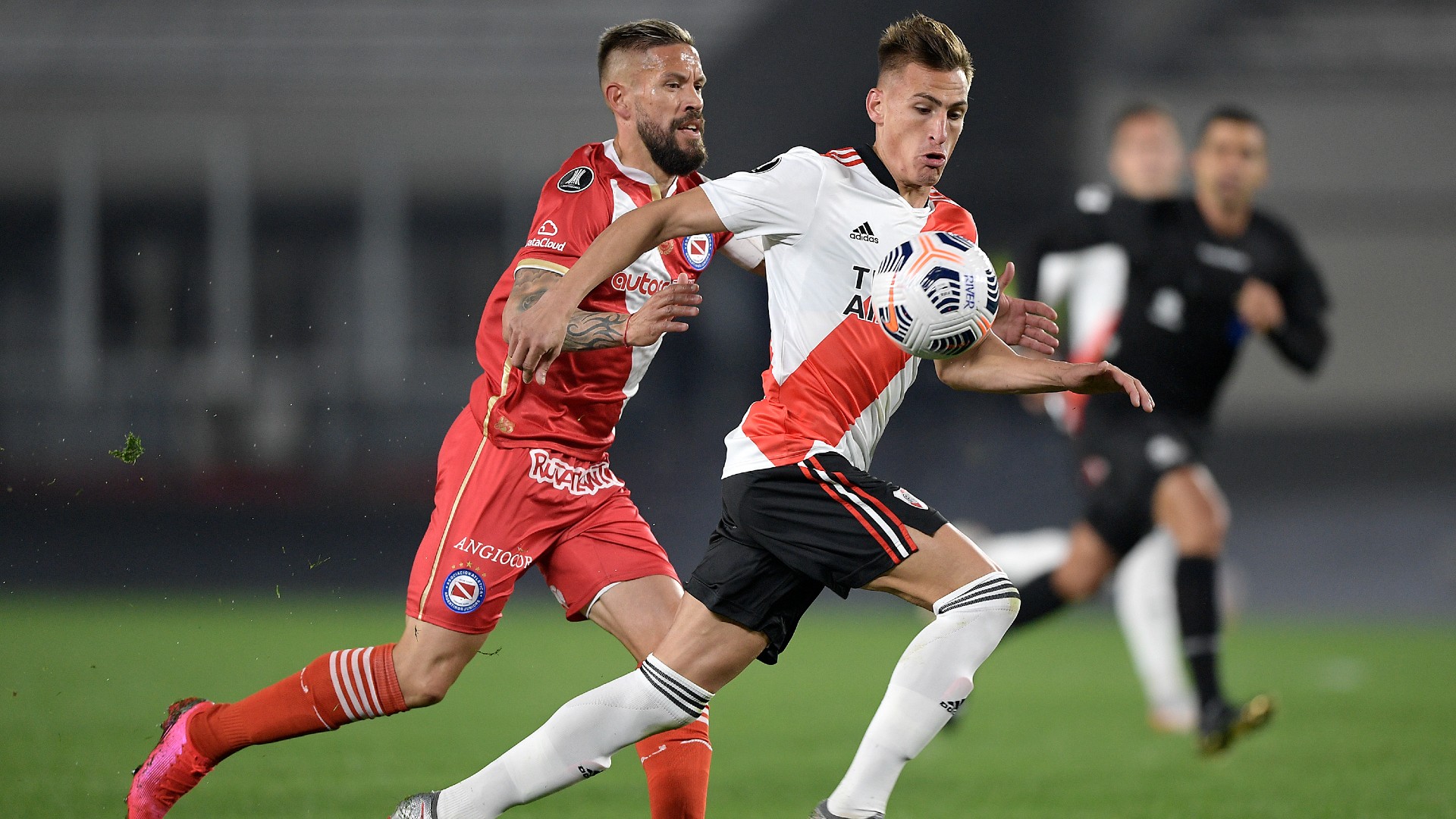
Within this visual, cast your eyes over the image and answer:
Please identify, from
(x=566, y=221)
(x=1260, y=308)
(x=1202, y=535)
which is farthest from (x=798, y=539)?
(x=1202, y=535)

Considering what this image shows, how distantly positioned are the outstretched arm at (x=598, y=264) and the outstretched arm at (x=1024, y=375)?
70 centimetres

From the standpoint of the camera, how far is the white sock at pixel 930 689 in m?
3.48

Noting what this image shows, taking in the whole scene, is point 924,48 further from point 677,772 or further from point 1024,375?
point 677,772

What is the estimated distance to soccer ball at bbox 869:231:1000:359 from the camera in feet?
11.3

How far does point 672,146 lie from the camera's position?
407 centimetres

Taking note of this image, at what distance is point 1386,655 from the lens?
412 inches

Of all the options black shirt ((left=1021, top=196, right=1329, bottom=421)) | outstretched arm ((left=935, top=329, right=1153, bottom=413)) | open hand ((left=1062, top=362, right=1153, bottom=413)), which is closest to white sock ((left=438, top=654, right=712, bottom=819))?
outstretched arm ((left=935, top=329, right=1153, bottom=413))

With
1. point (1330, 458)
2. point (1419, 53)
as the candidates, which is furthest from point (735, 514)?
point (1419, 53)

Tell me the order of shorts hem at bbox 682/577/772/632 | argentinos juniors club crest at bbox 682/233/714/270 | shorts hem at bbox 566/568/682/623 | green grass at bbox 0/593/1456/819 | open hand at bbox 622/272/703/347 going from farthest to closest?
green grass at bbox 0/593/1456/819
argentinos juniors club crest at bbox 682/233/714/270
shorts hem at bbox 566/568/682/623
shorts hem at bbox 682/577/772/632
open hand at bbox 622/272/703/347

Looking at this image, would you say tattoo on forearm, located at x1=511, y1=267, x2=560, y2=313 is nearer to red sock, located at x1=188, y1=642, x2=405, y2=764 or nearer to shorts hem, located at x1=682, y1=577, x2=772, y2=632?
shorts hem, located at x1=682, y1=577, x2=772, y2=632

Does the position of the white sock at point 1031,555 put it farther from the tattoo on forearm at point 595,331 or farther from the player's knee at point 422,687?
the tattoo on forearm at point 595,331

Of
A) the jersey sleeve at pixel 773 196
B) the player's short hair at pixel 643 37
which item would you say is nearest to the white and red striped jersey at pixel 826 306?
the jersey sleeve at pixel 773 196

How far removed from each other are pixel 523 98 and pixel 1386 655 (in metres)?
14.6

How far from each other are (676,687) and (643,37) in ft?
5.77
